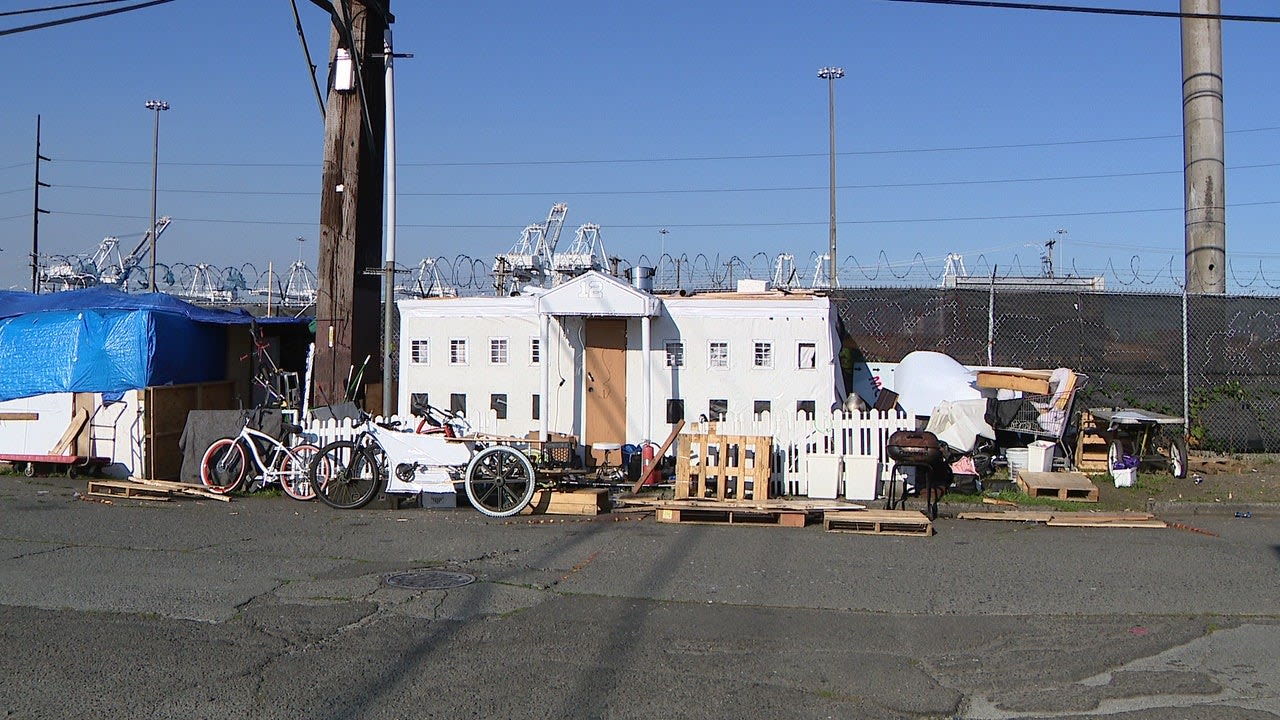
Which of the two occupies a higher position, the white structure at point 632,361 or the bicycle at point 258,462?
the white structure at point 632,361

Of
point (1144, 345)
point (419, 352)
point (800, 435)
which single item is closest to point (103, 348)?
point (419, 352)

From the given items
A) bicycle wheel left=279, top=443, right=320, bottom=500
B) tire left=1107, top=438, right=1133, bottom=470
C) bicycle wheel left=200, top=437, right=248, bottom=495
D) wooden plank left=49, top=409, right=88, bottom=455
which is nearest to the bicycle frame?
bicycle wheel left=279, top=443, right=320, bottom=500

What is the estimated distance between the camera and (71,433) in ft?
48.5

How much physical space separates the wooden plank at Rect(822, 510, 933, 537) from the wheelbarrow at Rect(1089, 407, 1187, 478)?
189 inches

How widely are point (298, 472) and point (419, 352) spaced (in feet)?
10.4

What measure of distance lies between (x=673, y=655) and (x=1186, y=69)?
15388 millimetres

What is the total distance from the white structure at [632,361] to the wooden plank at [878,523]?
3597mm

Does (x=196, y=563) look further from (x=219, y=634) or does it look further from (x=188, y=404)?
(x=188, y=404)

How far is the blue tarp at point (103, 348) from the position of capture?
582 inches

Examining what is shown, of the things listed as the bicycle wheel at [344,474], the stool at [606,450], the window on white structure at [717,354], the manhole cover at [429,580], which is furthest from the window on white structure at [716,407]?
the manhole cover at [429,580]

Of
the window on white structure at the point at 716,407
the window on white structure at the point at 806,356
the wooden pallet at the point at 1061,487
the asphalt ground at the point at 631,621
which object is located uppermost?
the window on white structure at the point at 806,356

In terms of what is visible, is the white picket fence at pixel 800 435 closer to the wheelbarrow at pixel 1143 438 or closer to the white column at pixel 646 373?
the white column at pixel 646 373

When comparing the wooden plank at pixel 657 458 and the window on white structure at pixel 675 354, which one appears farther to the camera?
the window on white structure at pixel 675 354

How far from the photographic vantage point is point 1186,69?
57.3 ft
